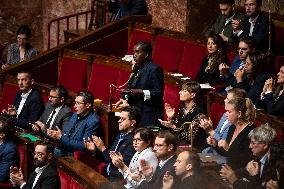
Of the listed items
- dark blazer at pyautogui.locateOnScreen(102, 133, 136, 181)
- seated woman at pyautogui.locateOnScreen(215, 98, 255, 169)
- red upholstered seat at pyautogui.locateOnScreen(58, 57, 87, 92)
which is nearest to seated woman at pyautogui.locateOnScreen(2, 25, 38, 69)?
red upholstered seat at pyautogui.locateOnScreen(58, 57, 87, 92)

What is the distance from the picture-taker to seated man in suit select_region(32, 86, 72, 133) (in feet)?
10.8

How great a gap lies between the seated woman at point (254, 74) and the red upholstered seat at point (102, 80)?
93 cm

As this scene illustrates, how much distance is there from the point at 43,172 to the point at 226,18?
1.59 meters

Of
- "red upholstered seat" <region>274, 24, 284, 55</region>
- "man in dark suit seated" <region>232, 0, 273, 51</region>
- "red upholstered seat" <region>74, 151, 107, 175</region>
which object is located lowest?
"red upholstered seat" <region>74, 151, 107, 175</region>

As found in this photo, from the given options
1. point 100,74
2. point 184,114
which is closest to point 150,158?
point 184,114

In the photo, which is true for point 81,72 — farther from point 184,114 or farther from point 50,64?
point 184,114

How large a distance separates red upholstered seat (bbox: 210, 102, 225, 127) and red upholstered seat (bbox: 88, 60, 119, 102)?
2.74 feet

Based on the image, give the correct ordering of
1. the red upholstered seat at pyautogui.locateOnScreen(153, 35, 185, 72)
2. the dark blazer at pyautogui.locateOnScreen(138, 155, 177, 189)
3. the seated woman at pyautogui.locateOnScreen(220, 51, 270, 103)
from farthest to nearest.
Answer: the red upholstered seat at pyautogui.locateOnScreen(153, 35, 185, 72) → the seated woman at pyautogui.locateOnScreen(220, 51, 270, 103) → the dark blazer at pyautogui.locateOnScreen(138, 155, 177, 189)

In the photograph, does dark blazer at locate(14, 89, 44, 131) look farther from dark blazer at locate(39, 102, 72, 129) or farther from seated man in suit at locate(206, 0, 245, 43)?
seated man in suit at locate(206, 0, 245, 43)

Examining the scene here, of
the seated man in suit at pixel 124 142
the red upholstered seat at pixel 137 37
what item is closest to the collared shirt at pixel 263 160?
the seated man in suit at pixel 124 142

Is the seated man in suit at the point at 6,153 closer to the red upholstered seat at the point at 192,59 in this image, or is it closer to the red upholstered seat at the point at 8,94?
the red upholstered seat at the point at 8,94

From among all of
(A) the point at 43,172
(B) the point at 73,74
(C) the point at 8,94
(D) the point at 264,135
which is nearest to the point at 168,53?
(B) the point at 73,74

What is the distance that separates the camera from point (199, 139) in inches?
108

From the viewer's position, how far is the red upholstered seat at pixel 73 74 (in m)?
3.95
